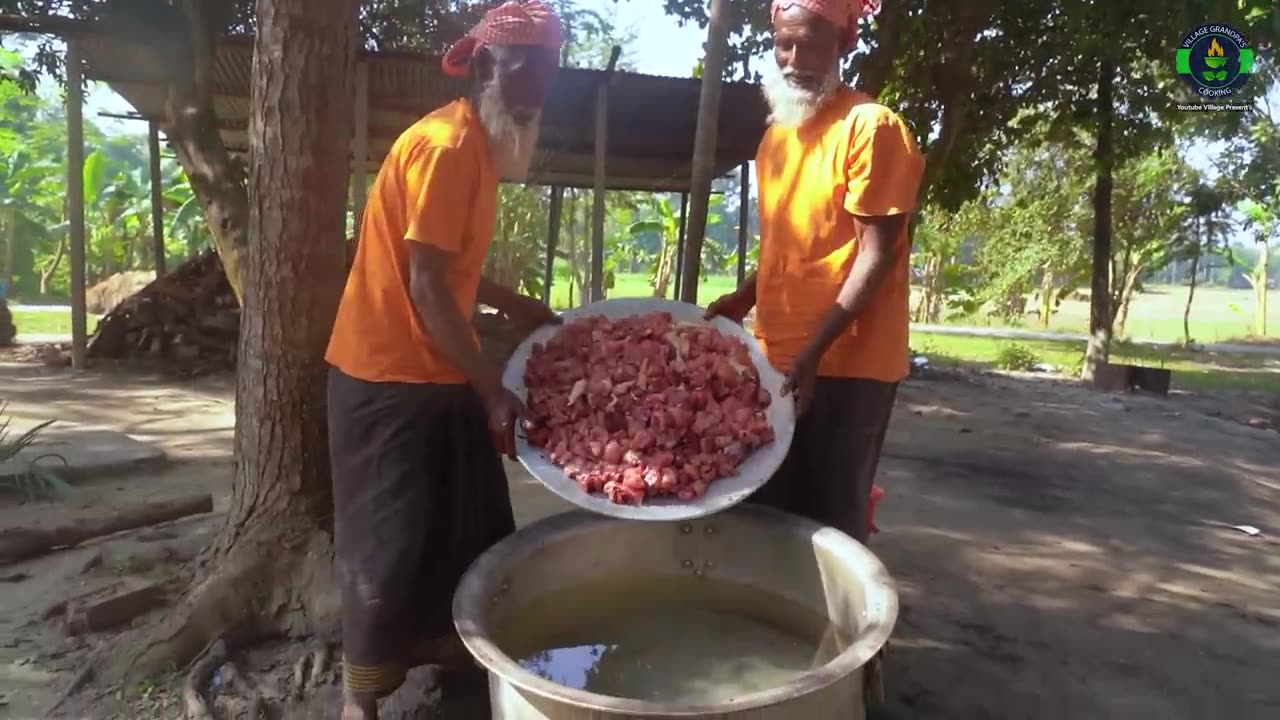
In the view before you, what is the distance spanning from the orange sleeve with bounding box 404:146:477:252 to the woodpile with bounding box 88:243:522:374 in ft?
21.8

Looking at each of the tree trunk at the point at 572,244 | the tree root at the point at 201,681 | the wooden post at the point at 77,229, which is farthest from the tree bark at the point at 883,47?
the tree trunk at the point at 572,244

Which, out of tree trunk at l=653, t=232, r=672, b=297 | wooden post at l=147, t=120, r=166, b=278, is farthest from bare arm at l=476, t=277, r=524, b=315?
tree trunk at l=653, t=232, r=672, b=297

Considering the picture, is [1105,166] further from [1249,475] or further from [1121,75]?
[1249,475]

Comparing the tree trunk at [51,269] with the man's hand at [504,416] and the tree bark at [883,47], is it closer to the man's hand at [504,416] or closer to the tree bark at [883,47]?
the tree bark at [883,47]

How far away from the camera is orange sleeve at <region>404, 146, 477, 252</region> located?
1.91 metres

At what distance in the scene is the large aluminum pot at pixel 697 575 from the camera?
1.51 metres

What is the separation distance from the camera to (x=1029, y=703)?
272 centimetres

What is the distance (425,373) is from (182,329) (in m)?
7.78

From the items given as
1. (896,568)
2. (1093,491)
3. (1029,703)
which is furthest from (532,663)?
(1093,491)

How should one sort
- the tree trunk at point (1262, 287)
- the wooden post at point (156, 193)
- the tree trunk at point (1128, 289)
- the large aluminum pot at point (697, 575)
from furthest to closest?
1. the tree trunk at point (1262, 287)
2. the tree trunk at point (1128, 289)
3. the wooden post at point (156, 193)
4. the large aluminum pot at point (697, 575)

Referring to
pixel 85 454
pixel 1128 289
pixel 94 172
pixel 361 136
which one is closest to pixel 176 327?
pixel 361 136

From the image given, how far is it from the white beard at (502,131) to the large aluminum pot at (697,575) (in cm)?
84

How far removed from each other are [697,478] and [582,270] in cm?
1931

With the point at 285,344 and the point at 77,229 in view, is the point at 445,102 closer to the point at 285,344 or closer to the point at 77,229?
the point at 77,229
